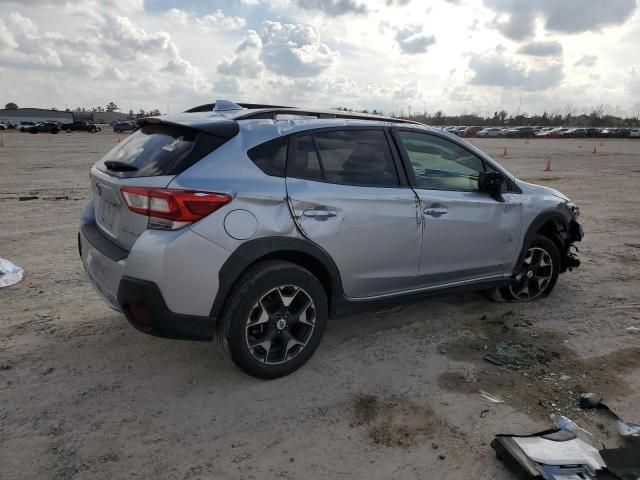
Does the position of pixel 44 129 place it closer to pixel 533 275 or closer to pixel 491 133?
pixel 491 133

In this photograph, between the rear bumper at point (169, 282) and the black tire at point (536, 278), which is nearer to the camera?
the rear bumper at point (169, 282)

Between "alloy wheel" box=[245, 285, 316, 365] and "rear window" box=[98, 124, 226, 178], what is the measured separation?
3.31 feet

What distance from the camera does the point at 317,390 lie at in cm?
351

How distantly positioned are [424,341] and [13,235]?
19.9ft

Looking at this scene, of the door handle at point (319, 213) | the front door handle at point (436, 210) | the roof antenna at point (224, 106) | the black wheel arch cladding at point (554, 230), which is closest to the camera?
the door handle at point (319, 213)

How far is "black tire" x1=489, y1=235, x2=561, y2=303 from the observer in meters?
5.15

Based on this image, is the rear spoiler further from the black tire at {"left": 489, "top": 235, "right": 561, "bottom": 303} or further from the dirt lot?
the black tire at {"left": 489, "top": 235, "right": 561, "bottom": 303}

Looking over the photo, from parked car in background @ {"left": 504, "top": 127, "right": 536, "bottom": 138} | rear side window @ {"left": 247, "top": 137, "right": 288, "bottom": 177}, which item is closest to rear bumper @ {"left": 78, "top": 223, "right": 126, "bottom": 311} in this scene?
rear side window @ {"left": 247, "top": 137, "right": 288, "bottom": 177}

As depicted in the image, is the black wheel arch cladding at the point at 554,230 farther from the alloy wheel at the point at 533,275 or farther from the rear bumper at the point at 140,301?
the rear bumper at the point at 140,301

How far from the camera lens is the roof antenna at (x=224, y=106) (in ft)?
13.2

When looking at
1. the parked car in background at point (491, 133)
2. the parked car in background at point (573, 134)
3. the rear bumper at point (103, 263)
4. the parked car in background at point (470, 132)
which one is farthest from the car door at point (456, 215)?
the parked car in background at point (573, 134)

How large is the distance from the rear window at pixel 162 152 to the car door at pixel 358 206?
601 millimetres

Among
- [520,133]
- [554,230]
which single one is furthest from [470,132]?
[554,230]

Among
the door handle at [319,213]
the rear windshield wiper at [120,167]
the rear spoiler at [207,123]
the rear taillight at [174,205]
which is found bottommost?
the door handle at [319,213]
